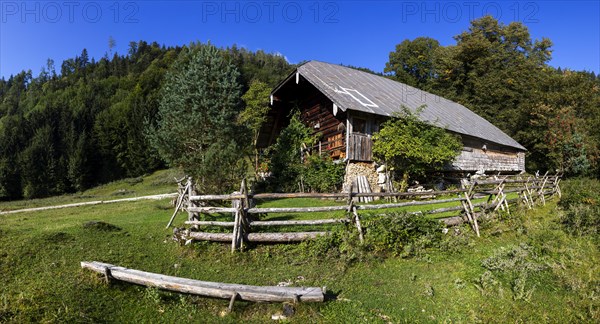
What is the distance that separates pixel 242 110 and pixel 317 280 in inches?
1527

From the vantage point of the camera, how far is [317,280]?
772 centimetres

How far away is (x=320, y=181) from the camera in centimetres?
1930

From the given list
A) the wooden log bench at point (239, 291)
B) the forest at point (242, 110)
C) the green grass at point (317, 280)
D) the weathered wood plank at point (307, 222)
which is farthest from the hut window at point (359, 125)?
the wooden log bench at point (239, 291)

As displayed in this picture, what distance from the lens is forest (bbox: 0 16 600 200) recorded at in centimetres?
2506

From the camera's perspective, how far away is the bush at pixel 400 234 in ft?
29.1

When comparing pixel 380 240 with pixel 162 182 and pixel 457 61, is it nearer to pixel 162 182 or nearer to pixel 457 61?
pixel 162 182

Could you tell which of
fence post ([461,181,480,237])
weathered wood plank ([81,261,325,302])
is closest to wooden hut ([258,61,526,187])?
fence post ([461,181,480,237])

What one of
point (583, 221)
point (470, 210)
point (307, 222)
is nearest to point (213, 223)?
point (307, 222)

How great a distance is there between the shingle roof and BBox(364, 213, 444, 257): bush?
26.8 ft

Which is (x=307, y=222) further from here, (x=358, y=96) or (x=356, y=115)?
(x=358, y=96)

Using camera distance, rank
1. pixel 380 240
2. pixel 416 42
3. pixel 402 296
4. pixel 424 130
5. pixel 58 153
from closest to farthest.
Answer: pixel 402 296, pixel 380 240, pixel 424 130, pixel 58 153, pixel 416 42

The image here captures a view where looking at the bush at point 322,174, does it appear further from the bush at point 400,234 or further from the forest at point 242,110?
the bush at point 400,234

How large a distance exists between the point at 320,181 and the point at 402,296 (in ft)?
41.4

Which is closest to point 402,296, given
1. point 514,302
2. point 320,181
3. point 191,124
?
point 514,302
